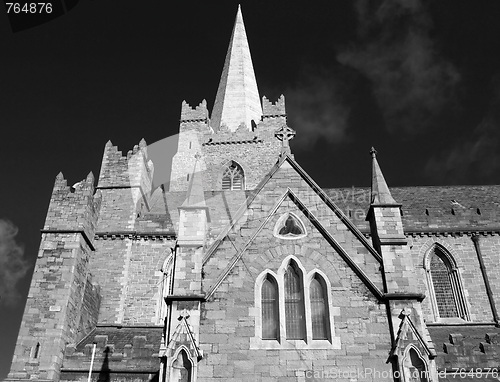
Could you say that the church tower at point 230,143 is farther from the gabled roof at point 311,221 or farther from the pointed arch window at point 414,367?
the pointed arch window at point 414,367

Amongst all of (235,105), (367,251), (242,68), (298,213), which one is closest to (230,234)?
(298,213)

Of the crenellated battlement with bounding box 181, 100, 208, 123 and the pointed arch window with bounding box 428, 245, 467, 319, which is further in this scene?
the crenellated battlement with bounding box 181, 100, 208, 123

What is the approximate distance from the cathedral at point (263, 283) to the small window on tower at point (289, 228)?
40 mm

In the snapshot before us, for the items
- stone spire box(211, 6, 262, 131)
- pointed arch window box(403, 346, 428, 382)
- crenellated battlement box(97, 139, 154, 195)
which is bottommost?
pointed arch window box(403, 346, 428, 382)

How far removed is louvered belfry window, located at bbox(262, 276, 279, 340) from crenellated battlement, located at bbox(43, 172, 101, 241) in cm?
950

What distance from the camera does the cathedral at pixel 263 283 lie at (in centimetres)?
1197

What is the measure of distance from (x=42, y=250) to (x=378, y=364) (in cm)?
1299

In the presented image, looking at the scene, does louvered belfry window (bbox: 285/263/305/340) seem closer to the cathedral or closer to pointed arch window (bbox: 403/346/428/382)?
the cathedral

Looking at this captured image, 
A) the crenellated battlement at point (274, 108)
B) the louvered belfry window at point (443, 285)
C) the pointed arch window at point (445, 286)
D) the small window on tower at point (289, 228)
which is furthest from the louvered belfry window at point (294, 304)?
the crenellated battlement at point (274, 108)

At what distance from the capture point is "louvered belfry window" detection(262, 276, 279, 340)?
12.4m

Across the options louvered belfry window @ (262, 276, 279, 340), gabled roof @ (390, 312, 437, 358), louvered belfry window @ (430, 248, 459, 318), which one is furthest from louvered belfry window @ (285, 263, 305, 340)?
louvered belfry window @ (430, 248, 459, 318)

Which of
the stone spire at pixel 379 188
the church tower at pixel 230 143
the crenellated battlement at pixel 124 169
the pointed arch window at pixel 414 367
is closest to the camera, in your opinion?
the pointed arch window at pixel 414 367

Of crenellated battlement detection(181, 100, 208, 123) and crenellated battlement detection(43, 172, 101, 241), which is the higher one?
crenellated battlement detection(181, 100, 208, 123)

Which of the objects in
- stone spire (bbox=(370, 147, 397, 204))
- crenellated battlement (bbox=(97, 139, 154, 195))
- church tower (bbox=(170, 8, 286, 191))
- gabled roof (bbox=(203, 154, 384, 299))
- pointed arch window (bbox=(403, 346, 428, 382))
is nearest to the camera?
pointed arch window (bbox=(403, 346, 428, 382))
